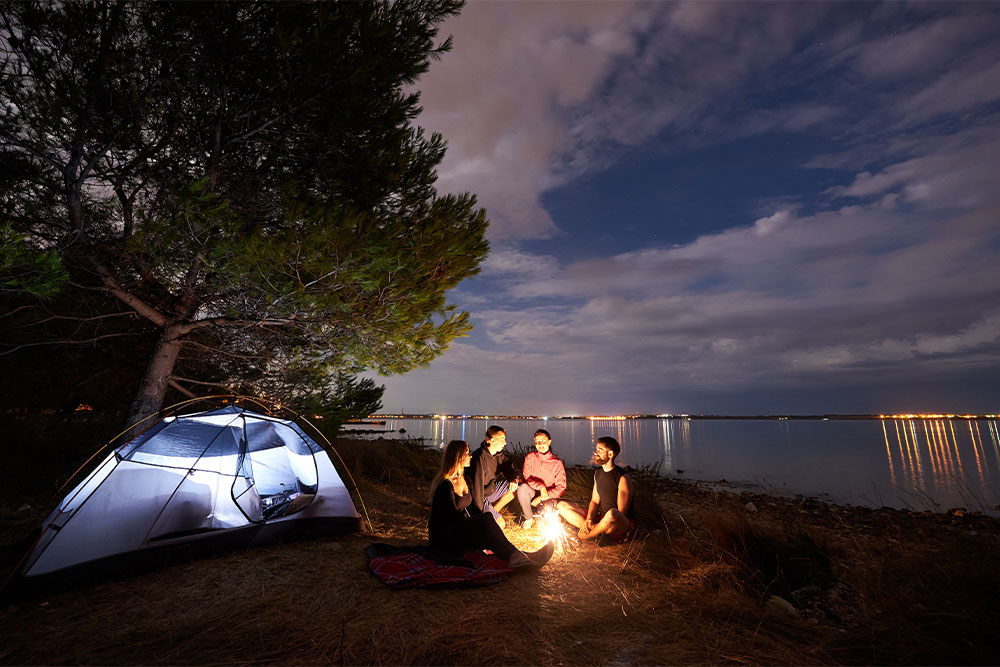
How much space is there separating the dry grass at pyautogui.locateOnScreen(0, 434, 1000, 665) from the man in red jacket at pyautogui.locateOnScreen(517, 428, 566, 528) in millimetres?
1502

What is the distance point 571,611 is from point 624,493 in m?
2.10

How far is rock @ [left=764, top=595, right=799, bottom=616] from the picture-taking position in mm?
3388

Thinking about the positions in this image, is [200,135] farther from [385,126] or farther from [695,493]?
[695,493]

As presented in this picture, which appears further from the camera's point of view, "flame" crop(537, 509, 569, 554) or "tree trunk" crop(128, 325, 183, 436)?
"tree trunk" crop(128, 325, 183, 436)

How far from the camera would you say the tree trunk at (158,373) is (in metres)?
6.80

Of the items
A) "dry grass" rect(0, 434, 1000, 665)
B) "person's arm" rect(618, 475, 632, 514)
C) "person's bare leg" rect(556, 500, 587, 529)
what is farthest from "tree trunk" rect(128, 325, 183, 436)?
"person's arm" rect(618, 475, 632, 514)

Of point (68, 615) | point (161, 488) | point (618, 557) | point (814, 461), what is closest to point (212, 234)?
point (161, 488)

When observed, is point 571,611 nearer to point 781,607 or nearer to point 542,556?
point 542,556

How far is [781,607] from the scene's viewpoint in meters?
3.45

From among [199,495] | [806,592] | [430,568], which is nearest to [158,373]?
[199,495]

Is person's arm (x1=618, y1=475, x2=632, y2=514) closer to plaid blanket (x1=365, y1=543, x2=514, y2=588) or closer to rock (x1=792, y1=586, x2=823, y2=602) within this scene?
plaid blanket (x1=365, y1=543, x2=514, y2=588)

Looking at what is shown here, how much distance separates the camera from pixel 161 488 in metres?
4.55

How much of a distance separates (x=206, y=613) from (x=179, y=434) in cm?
213

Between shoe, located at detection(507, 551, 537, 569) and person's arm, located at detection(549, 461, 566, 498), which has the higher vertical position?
person's arm, located at detection(549, 461, 566, 498)
